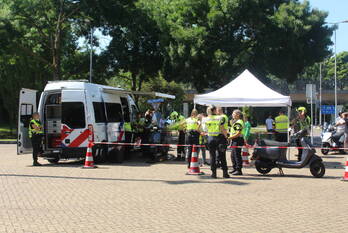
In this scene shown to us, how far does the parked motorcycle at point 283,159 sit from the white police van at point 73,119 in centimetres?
501

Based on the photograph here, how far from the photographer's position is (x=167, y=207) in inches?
298

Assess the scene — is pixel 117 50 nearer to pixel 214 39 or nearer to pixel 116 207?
pixel 214 39

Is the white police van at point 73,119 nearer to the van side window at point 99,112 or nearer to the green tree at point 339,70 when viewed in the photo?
the van side window at point 99,112

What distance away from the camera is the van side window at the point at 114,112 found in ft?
48.5

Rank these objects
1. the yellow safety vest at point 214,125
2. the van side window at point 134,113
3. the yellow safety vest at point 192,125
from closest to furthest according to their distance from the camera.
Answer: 1. the yellow safety vest at point 214,125
2. the yellow safety vest at point 192,125
3. the van side window at point 134,113

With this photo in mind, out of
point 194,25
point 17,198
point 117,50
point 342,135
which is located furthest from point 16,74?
point 17,198

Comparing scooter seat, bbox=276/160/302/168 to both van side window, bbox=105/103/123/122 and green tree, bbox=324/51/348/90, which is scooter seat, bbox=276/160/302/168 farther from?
green tree, bbox=324/51/348/90

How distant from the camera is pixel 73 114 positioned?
13.7 metres

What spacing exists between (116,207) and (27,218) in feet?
4.95

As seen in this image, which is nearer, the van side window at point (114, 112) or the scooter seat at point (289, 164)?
the scooter seat at point (289, 164)

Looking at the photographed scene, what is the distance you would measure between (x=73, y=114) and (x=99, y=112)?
0.89 m

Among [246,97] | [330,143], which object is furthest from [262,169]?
[330,143]

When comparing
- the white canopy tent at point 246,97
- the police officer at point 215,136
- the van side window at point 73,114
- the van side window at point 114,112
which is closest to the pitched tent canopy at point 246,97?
the white canopy tent at point 246,97

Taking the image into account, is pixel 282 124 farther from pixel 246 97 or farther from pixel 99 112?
pixel 99 112
